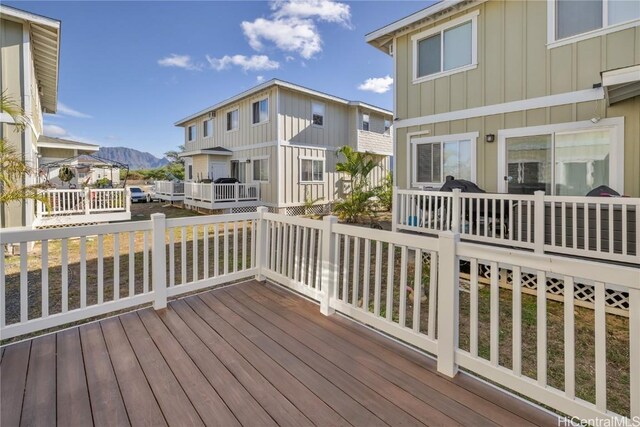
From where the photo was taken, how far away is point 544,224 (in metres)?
4.31

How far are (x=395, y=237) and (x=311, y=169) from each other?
1191 cm

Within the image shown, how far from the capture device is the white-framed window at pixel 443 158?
6.95m

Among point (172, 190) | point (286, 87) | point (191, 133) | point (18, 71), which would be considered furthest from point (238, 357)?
point (191, 133)

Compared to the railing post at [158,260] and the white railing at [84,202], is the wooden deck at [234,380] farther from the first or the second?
the white railing at [84,202]

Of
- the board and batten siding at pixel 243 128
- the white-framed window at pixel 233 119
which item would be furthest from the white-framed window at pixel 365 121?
the white-framed window at pixel 233 119

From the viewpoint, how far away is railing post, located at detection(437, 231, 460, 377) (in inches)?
87.6

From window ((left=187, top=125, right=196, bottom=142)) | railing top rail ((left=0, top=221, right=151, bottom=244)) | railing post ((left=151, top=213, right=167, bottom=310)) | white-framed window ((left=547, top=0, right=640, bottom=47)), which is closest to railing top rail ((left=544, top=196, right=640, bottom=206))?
white-framed window ((left=547, top=0, right=640, bottom=47))

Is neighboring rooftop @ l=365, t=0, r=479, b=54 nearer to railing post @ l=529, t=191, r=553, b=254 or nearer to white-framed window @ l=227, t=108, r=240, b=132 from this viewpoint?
railing post @ l=529, t=191, r=553, b=254

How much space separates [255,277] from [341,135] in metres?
12.3

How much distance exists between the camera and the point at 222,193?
42.9ft

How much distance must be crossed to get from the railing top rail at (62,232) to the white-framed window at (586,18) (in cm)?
778

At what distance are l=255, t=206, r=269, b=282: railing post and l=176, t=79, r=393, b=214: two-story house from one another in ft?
28.3

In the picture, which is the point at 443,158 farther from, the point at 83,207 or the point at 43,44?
the point at 43,44

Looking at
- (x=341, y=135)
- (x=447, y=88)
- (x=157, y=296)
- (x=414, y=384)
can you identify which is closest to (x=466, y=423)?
(x=414, y=384)
